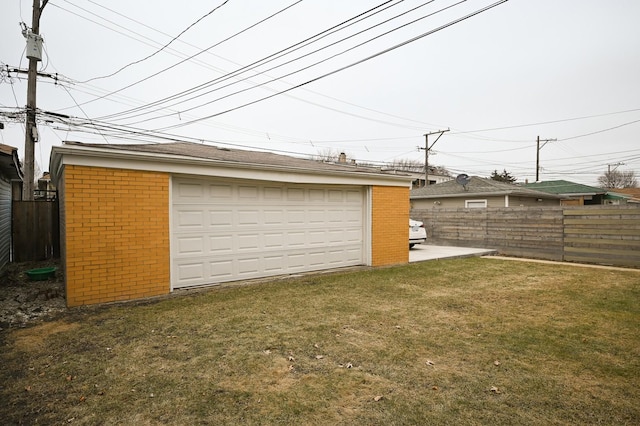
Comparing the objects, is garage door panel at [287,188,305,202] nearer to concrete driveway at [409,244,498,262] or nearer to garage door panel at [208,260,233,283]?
garage door panel at [208,260,233,283]

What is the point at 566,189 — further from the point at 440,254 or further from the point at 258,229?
the point at 258,229

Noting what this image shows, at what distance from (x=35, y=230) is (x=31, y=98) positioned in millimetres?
4629

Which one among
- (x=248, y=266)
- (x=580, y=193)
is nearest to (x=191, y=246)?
(x=248, y=266)

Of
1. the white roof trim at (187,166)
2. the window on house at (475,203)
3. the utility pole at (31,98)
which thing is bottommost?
the window on house at (475,203)

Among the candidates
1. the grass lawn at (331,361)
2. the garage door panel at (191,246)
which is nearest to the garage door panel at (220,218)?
the garage door panel at (191,246)

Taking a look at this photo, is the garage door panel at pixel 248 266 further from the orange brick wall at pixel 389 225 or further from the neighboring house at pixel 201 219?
the orange brick wall at pixel 389 225

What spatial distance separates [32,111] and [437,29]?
12.6m

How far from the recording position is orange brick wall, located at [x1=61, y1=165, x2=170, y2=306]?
562 cm

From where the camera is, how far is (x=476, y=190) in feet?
57.6

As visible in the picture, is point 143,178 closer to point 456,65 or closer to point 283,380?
point 283,380

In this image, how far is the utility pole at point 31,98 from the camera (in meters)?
10.8

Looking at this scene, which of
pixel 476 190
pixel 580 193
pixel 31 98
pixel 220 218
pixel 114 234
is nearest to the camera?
pixel 114 234

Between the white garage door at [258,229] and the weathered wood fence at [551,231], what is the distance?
6.72 meters

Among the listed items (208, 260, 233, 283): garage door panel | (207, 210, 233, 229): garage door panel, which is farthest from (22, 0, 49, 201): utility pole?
(208, 260, 233, 283): garage door panel
